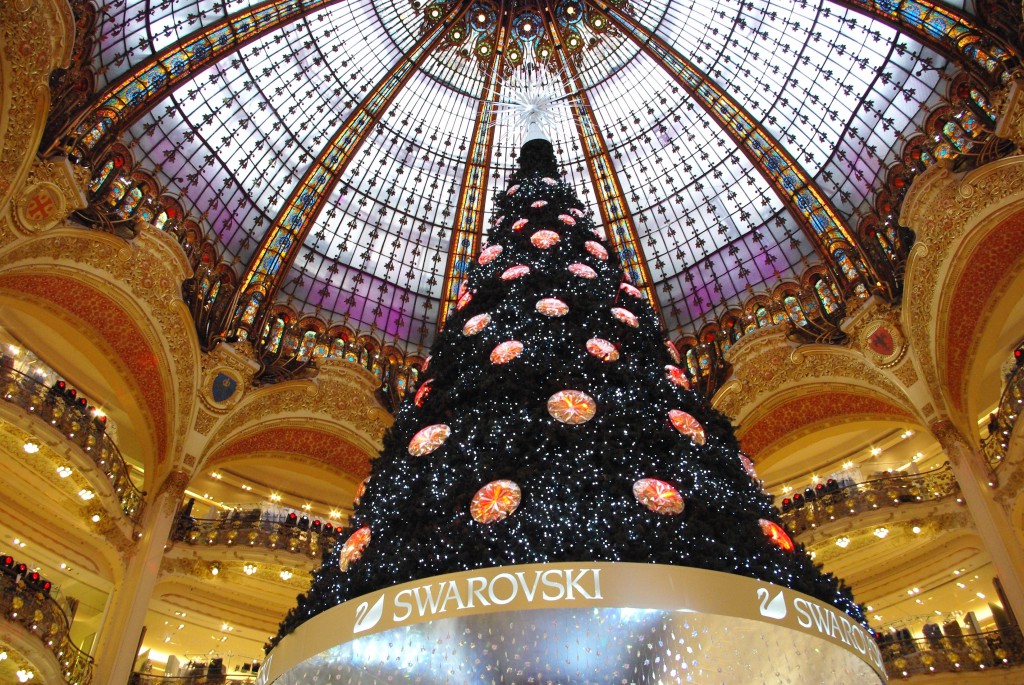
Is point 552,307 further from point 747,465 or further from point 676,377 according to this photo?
point 747,465

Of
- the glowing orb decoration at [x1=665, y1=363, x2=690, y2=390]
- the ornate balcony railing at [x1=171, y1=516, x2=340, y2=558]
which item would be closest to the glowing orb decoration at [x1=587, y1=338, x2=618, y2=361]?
the glowing orb decoration at [x1=665, y1=363, x2=690, y2=390]

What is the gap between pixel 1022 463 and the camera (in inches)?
523

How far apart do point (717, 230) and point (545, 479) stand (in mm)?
15027

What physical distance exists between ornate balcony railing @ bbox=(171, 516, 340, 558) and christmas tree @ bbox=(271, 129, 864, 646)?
8780mm

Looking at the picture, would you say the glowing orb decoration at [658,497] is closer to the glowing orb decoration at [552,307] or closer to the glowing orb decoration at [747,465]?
the glowing orb decoration at [747,465]

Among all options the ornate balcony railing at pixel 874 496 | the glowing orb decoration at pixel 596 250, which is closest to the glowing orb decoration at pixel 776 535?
the glowing orb decoration at pixel 596 250

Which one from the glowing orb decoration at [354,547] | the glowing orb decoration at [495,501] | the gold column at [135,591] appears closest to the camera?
the glowing orb decoration at [495,501]

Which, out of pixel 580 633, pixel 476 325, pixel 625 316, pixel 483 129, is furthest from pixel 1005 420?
pixel 483 129

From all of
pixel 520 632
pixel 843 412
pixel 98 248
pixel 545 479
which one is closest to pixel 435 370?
pixel 545 479

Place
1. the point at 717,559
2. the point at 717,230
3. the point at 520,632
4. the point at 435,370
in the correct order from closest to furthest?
the point at 717,559
the point at 520,632
the point at 435,370
the point at 717,230

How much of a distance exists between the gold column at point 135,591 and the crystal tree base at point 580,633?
7.95 m

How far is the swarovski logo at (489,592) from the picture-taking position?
18.3 feet

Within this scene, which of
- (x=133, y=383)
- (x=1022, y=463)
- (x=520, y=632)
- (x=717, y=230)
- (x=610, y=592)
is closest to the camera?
(x=610, y=592)

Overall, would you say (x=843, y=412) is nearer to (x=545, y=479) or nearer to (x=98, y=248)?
(x=545, y=479)
